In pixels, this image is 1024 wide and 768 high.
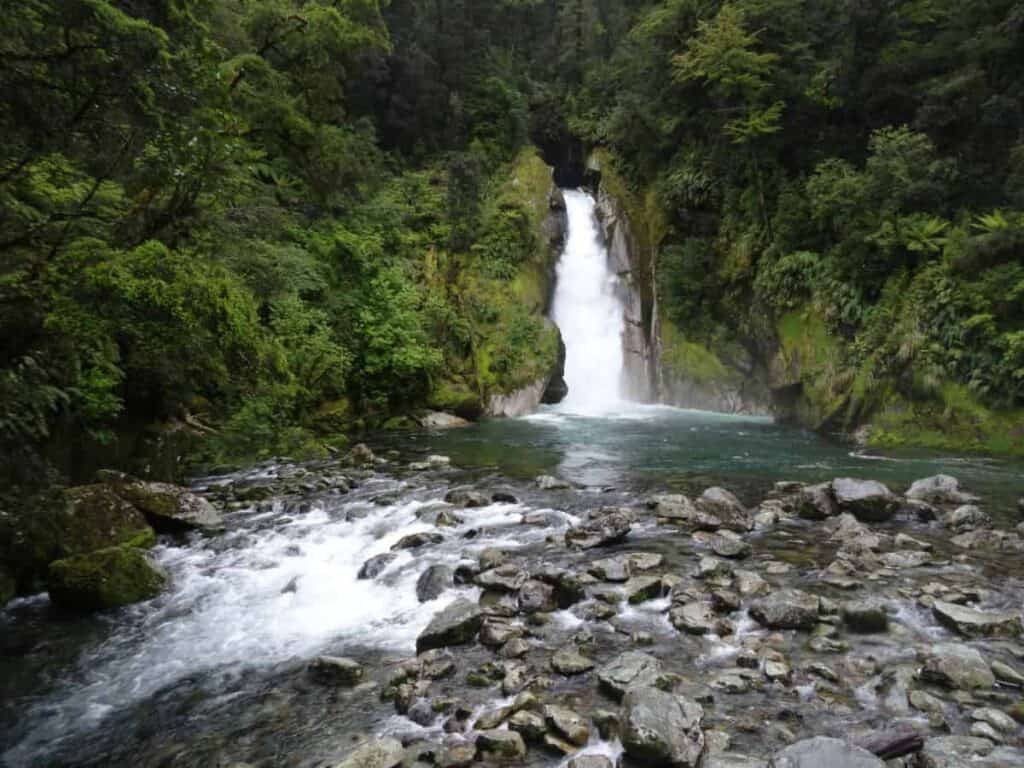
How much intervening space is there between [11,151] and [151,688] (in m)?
3.85

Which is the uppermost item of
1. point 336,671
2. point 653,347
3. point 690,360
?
point 653,347

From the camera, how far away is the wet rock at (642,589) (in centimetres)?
567

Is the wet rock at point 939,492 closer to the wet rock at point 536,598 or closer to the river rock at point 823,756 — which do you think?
the wet rock at point 536,598

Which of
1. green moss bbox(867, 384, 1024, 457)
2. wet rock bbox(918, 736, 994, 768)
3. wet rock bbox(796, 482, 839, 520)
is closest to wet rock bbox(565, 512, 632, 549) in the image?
wet rock bbox(796, 482, 839, 520)

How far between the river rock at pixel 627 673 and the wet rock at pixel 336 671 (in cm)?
188

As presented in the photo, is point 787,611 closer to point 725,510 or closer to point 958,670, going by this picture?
point 958,670

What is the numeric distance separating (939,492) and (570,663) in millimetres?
7426

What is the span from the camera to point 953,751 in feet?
11.3

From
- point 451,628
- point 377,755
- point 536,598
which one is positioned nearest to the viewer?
point 377,755

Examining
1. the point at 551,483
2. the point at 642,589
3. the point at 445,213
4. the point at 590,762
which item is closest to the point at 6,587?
the point at 590,762

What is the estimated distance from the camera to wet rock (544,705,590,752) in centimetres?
373

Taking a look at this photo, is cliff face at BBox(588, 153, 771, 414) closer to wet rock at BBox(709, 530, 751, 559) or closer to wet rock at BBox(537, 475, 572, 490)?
wet rock at BBox(537, 475, 572, 490)

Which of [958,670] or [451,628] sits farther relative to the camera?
[451,628]

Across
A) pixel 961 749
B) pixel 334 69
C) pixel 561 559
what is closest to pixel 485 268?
pixel 334 69
